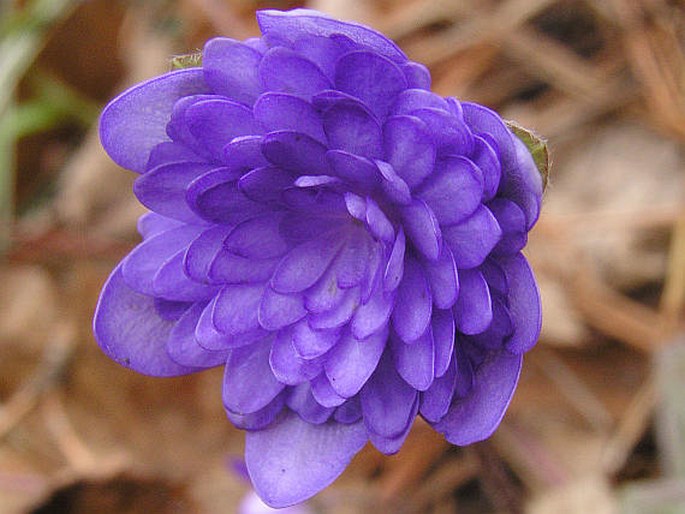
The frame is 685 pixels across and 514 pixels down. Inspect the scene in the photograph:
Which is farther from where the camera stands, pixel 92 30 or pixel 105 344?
pixel 92 30

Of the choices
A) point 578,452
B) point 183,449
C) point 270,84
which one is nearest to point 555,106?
point 578,452

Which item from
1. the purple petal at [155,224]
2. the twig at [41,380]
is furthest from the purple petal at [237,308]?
the twig at [41,380]

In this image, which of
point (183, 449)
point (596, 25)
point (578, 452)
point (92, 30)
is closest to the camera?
point (578, 452)

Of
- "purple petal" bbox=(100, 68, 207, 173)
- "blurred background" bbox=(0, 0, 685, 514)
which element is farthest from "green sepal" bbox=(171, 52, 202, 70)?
"blurred background" bbox=(0, 0, 685, 514)

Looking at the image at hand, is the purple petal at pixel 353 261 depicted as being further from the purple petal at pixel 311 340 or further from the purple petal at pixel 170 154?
the purple petal at pixel 170 154

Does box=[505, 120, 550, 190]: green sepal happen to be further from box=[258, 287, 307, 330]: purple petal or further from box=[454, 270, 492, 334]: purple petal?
box=[258, 287, 307, 330]: purple petal

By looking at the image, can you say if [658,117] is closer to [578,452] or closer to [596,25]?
[596,25]
